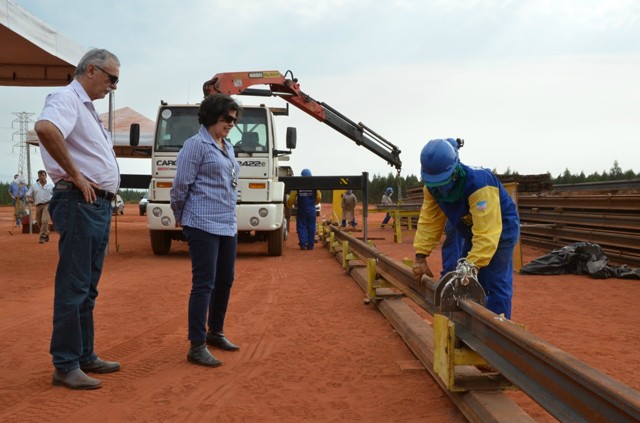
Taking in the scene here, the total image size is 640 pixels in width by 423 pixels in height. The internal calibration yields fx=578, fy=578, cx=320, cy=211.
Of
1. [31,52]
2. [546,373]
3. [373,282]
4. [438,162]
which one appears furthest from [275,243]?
[546,373]

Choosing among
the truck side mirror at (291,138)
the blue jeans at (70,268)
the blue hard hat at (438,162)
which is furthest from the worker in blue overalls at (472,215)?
the truck side mirror at (291,138)

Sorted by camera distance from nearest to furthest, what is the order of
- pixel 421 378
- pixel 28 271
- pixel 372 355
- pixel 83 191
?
pixel 83 191 → pixel 421 378 → pixel 372 355 → pixel 28 271

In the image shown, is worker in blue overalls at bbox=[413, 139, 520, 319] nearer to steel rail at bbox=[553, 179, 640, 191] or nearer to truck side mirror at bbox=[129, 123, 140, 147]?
truck side mirror at bbox=[129, 123, 140, 147]

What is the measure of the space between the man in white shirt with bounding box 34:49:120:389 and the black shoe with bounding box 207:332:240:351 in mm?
1134

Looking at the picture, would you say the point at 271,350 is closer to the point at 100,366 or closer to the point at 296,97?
the point at 100,366

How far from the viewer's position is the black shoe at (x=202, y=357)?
4.30 meters

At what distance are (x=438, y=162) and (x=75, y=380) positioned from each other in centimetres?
272

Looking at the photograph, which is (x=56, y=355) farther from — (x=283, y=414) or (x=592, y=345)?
(x=592, y=345)

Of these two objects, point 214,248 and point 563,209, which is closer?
point 214,248

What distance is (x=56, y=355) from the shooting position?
3.71 meters

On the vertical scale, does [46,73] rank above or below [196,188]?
above

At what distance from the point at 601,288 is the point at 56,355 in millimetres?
7233

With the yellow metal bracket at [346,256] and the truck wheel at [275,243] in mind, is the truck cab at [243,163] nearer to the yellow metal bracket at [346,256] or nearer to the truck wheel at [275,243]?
the truck wheel at [275,243]

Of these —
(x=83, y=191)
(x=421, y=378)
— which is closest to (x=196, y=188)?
(x=83, y=191)
